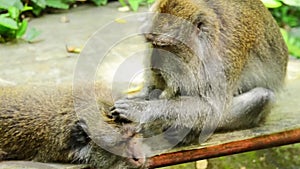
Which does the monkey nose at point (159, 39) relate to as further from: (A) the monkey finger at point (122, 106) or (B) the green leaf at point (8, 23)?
(B) the green leaf at point (8, 23)

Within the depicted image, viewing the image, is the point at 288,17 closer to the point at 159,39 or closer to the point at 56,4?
the point at 56,4

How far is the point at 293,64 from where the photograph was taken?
6.98 metres

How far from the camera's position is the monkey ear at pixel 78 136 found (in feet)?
15.9

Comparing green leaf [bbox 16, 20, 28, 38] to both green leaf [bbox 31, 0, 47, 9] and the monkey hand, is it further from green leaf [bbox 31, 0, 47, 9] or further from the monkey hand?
the monkey hand

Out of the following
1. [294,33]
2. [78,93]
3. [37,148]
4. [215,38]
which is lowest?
[294,33]

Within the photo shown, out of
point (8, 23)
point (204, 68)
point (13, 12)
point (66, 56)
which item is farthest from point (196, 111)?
point (13, 12)

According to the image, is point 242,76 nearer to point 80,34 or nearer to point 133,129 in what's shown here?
point 133,129

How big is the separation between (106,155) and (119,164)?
109 mm

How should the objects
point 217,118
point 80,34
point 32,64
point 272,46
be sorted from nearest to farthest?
1. point 217,118
2. point 272,46
3. point 32,64
4. point 80,34

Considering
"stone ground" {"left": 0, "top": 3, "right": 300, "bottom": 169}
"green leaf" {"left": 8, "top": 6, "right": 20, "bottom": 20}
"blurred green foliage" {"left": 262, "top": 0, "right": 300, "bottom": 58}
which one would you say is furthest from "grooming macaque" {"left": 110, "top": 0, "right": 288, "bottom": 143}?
"blurred green foliage" {"left": 262, "top": 0, "right": 300, "bottom": 58}

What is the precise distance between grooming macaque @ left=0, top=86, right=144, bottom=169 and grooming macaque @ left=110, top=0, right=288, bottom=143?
10.1 inches

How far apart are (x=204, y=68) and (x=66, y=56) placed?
100 inches

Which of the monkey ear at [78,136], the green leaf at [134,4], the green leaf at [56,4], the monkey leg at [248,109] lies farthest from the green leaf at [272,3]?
the monkey ear at [78,136]

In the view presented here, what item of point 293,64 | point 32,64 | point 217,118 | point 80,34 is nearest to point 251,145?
point 217,118
